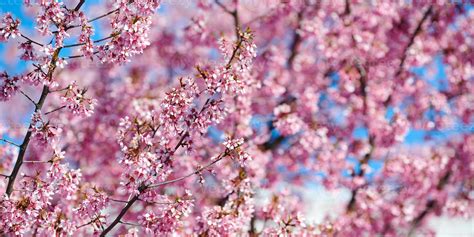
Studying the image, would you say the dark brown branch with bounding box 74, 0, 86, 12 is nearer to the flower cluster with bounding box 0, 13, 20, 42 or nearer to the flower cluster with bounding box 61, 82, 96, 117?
the flower cluster with bounding box 0, 13, 20, 42

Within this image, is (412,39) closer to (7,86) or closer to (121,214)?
(121,214)

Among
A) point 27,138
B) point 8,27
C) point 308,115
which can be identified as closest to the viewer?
point 8,27

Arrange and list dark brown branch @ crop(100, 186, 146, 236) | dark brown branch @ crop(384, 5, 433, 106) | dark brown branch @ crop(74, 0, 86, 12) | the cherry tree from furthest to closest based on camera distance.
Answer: dark brown branch @ crop(384, 5, 433, 106) → the cherry tree → dark brown branch @ crop(74, 0, 86, 12) → dark brown branch @ crop(100, 186, 146, 236)

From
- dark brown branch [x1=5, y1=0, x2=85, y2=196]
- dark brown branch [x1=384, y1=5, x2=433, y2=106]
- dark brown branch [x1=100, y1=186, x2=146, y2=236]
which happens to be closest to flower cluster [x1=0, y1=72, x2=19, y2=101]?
dark brown branch [x1=5, y1=0, x2=85, y2=196]

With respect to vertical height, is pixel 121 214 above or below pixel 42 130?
below

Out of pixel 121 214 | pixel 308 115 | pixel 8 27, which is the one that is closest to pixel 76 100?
pixel 8 27

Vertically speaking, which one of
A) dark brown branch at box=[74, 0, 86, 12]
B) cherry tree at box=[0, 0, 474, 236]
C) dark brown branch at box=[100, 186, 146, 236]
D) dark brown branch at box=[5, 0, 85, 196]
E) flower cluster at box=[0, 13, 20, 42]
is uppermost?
cherry tree at box=[0, 0, 474, 236]

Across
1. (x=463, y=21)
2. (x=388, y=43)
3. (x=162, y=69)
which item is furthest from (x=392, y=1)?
(x=162, y=69)

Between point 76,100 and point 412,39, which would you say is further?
point 412,39

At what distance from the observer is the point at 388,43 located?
14508mm

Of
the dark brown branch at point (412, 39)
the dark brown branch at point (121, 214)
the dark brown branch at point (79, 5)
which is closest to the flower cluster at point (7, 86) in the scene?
the dark brown branch at point (79, 5)

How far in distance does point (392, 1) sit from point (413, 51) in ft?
5.30

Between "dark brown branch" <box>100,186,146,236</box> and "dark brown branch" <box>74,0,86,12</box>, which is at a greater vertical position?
"dark brown branch" <box>74,0,86,12</box>

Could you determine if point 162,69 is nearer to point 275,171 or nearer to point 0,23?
point 275,171
